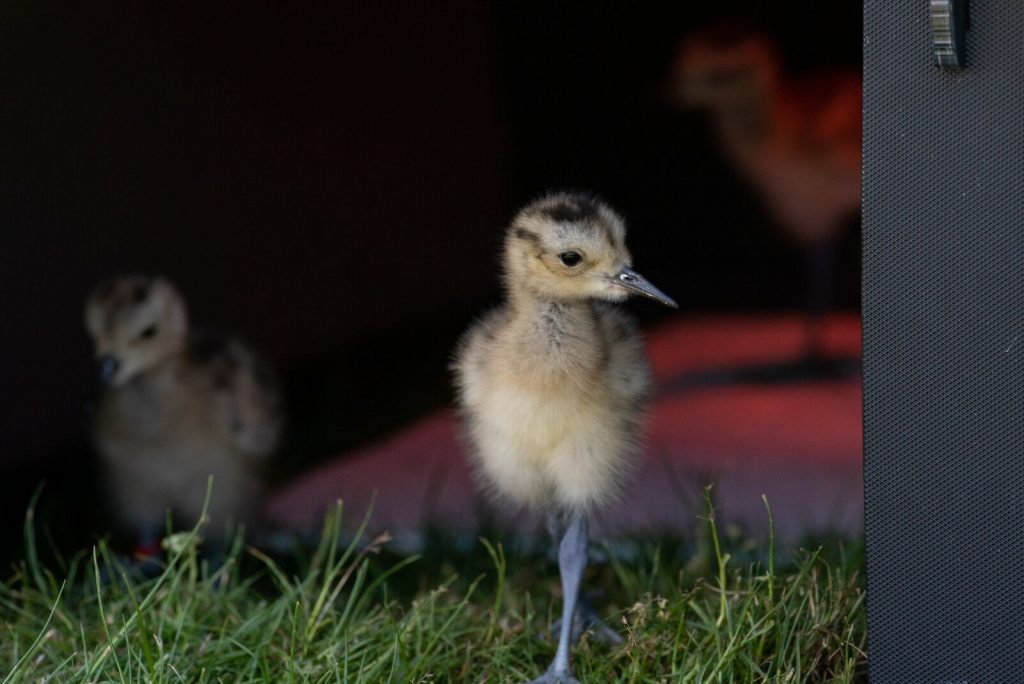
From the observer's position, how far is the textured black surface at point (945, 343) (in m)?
1.66

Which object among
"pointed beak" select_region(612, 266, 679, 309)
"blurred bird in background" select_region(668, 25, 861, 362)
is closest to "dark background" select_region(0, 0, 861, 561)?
"blurred bird in background" select_region(668, 25, 861, 362)

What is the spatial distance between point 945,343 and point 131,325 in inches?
68.1

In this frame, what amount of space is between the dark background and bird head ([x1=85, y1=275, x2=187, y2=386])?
1.69 feet

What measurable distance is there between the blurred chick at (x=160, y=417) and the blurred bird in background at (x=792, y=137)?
2447 millimetres

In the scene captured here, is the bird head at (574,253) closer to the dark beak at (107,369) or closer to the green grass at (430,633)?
the green grass at (430,633)

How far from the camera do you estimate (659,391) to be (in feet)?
15.2

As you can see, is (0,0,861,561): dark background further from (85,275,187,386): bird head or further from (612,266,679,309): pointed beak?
(612,266,679,309): pointed beak

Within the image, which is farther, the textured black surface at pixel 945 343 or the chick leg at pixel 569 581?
the chick leg at pixel 569 581

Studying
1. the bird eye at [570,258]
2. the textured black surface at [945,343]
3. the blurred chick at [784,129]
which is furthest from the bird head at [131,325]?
the blurred chick at [784,129]

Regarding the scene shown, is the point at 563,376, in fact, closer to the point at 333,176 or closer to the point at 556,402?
the point at 556,402

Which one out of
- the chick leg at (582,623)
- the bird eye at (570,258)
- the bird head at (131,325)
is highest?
the bird eye at (570,258)

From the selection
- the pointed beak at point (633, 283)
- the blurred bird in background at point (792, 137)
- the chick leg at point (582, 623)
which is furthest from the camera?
the blurred bird in background at point (792, 137)

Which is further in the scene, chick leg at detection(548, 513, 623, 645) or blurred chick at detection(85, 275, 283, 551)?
blurred chick at detection(85, 275, 283, 551)

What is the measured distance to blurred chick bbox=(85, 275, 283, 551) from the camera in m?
2.80
